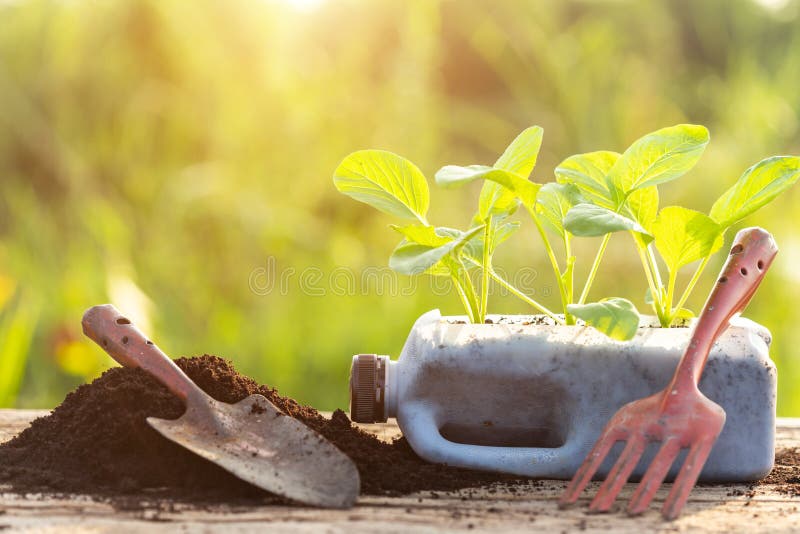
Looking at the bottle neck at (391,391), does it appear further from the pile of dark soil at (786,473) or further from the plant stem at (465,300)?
the pile of dark soil at (786,473)

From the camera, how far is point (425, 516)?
0.61 meters

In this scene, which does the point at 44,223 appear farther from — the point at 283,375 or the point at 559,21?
the point at 559,21

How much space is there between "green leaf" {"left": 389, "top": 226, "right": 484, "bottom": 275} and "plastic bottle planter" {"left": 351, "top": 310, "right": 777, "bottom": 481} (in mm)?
78

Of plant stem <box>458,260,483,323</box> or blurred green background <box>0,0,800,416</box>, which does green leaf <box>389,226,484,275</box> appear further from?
blurred green background <box>0,0,800,416</box>

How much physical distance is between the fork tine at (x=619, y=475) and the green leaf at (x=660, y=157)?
9.5 inches

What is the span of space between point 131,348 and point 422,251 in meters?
0.29

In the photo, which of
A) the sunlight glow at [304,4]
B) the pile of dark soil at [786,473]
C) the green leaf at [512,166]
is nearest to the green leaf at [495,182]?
the green leaf at [512,166]

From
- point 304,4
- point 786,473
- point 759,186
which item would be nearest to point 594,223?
point 759,186

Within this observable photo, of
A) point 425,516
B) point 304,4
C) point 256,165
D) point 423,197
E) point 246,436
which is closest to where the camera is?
point 425,516

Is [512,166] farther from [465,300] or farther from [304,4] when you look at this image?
[304,4]

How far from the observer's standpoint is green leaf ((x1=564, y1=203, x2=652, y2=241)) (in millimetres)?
679

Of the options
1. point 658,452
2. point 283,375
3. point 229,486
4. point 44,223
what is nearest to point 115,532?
point 229,486

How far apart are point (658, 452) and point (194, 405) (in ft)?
1.35

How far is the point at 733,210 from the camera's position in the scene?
2.51 feet
